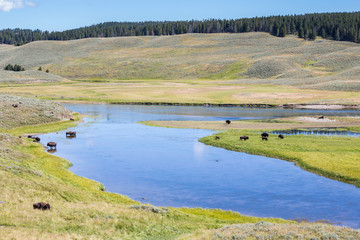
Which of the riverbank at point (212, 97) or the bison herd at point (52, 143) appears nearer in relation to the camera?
the bison herd at point (52, 143)

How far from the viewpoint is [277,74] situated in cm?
16725

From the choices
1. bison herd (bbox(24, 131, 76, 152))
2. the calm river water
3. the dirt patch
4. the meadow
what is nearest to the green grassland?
the meadow

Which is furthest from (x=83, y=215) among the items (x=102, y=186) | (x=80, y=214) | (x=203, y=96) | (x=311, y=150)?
(x=203, y=96)

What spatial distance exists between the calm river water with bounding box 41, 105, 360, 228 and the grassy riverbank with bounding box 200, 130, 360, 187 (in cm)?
121

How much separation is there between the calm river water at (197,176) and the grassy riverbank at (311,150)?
3.97 feet

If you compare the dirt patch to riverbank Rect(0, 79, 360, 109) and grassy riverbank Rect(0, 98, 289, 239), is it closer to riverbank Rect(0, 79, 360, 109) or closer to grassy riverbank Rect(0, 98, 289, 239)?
riverbank Rect(0, 79, 360, 109)

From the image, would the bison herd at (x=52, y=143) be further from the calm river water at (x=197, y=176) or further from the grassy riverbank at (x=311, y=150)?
the grassy riverbank at (x=311, y=150)

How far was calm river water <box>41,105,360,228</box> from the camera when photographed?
30.4 metres

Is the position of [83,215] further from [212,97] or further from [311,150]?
[212,97]

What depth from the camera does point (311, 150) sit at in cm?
4706

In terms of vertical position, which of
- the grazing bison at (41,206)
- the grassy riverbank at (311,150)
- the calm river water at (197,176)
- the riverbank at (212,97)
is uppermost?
the riverbank at (212,97)

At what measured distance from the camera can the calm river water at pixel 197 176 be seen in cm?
3038

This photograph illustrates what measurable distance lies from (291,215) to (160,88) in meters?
107

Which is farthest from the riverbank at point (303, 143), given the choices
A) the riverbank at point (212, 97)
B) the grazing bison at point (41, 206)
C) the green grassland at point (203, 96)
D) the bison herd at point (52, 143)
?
the green grassland at point (203, 96)
